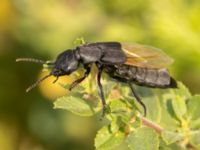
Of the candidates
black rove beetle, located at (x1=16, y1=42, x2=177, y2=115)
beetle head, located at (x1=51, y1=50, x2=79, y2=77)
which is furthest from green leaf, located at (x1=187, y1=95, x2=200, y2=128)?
beetle head, located at (x1=51, y1=50, x2=79, y2=77)

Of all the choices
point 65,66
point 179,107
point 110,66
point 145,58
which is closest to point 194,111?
point 179,107

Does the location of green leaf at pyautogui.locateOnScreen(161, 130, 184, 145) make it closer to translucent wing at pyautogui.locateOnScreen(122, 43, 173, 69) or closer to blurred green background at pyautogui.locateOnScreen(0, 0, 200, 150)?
translucent wing at pyautogui.locateOnScreen(122, 43, 173, 69)

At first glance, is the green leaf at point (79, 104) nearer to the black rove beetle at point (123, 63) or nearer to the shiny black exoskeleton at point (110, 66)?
the shiny black exoskeleton at point (110, 66)

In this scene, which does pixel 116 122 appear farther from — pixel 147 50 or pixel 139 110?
pixel 147 50

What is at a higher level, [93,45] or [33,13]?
[93,45]

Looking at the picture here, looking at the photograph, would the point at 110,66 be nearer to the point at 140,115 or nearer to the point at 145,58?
the point at 145,58

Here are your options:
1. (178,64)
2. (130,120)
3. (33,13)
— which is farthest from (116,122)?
(33,13)

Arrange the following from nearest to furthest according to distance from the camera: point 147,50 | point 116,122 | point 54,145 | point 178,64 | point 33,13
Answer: point 116,122 → point 147,50 → point 178,64 → point 54,145 → point 33,13
